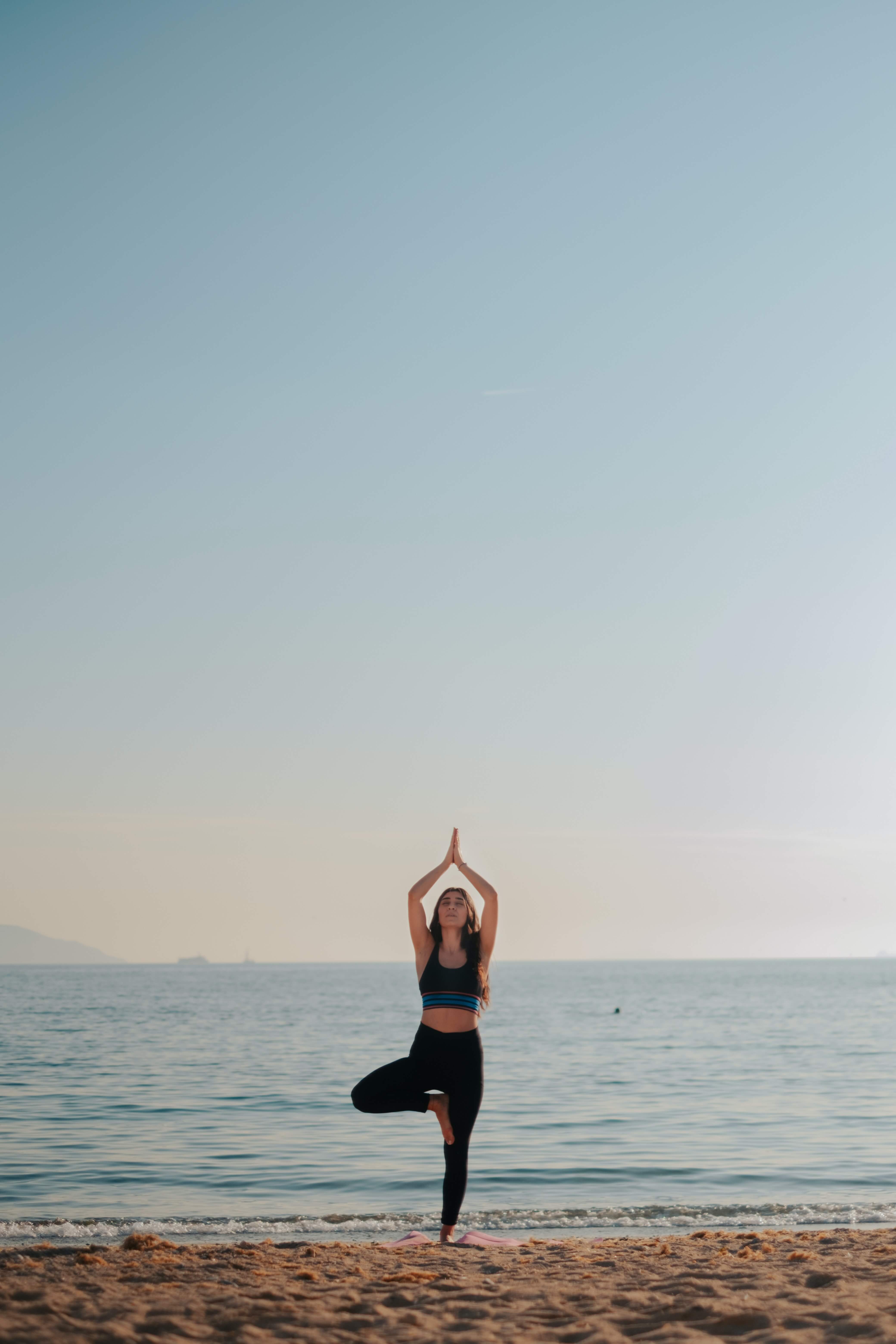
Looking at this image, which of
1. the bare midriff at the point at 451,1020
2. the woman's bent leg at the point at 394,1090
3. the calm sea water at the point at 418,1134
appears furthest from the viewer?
the calm sea water at the point at 418,1134

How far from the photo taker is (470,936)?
768 cm

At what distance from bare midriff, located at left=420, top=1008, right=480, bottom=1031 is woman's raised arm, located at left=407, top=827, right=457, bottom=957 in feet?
1.34

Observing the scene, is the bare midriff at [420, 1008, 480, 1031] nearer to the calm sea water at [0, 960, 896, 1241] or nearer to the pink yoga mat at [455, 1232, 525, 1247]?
the pink yoga mat at [455, 1232, 525, 1247]

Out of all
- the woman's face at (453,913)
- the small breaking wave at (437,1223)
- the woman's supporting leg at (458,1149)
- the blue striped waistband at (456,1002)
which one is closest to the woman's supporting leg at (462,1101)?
the woman's supporting leg at (458,1149)

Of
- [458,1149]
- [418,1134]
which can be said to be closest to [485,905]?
[458,1149]

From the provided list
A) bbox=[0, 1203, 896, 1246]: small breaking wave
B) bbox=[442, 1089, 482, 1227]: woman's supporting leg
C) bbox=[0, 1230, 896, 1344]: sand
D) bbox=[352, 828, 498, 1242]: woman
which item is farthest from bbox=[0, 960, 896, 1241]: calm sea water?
bbox=[352, 828, 498, 1242]: woman

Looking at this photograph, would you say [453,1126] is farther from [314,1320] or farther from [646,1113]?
[646,1113]

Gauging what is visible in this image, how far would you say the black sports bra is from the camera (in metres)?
7.56

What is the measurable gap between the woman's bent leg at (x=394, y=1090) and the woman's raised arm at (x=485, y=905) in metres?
0.86

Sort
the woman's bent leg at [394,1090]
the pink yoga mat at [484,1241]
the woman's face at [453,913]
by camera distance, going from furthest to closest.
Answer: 1. the pink yoga mat at [484,1241]
2. the woman's face at [453,913]
3. the woman's bent leg at [394,1090]

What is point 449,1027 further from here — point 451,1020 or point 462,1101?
point 462,1101

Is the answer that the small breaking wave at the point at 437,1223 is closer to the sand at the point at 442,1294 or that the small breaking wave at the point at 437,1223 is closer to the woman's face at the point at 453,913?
the sand at the point at 442,1294

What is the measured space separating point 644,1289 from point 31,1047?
25.9 meters

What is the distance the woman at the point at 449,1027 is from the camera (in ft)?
24.5
